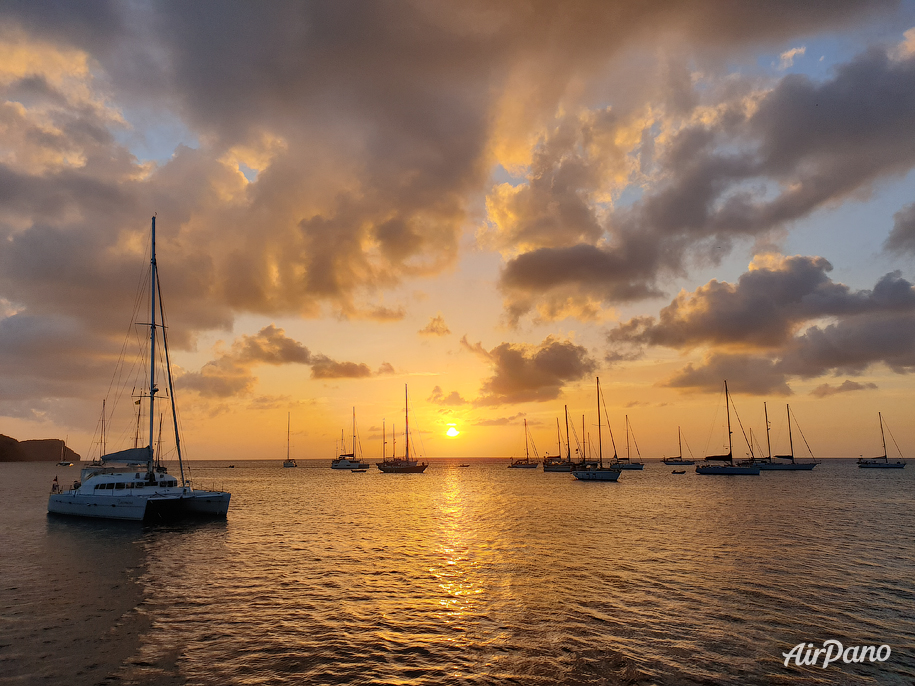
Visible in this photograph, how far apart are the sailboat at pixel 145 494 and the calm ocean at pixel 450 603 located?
73.9 inches

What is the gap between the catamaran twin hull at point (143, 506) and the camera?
43812 mm

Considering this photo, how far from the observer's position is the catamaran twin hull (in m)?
43.8

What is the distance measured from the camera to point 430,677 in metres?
14.9

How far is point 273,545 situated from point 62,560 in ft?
40.7

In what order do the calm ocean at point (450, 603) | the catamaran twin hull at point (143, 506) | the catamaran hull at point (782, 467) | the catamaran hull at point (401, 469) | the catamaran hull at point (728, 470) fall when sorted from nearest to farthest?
the calm ocean at point (450, 603)
the catamaran twin hull at point (143, 506)
the catamaran hull at point (728, 470)
the catamaran hull at point (401, 469)
the catamaran hull at point (782, 467)

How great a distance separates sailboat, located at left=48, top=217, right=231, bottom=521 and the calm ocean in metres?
1.88

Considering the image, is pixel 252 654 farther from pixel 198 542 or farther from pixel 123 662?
pixel 198 542

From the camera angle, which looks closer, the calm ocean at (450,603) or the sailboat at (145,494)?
the calm ocean at (450,603)

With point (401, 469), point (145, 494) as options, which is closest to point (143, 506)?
point (145, 494)

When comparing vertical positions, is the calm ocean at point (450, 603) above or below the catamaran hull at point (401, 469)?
above

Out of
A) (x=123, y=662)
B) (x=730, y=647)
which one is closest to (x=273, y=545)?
(x=123, y=662)

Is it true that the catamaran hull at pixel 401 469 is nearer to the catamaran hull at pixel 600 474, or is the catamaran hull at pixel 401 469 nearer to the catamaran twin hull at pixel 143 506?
the catamaran hull at pixel 600 474

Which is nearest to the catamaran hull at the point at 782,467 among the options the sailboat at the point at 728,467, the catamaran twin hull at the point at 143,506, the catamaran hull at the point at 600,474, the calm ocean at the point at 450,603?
the sailboat at the point at 728,467

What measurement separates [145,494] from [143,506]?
1129 millimetres
